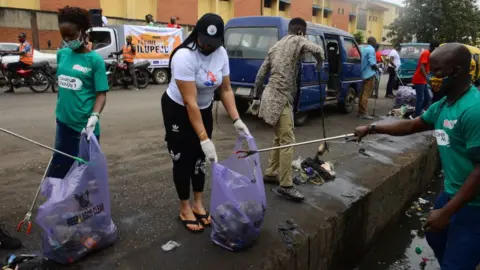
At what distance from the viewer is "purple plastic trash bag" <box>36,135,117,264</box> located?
7.04 feet

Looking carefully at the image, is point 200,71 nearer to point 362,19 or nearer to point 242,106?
point 242,106

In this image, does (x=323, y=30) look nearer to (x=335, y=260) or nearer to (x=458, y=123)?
(x=335, y=260)

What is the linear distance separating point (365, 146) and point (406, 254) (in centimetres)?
200

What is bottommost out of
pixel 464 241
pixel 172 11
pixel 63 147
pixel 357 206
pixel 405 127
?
pixel 357 206

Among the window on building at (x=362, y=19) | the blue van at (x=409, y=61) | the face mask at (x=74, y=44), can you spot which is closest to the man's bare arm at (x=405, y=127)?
the face mask at (x=74, y=44)

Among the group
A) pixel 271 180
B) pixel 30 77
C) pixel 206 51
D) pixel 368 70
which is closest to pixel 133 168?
pixel 271 180

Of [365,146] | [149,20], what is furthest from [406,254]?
[149,20]

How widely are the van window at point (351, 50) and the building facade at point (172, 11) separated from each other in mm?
12949

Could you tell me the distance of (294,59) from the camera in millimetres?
3592

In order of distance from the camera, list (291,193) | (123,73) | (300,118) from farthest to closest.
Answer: (123,73) → (300,118) → (291,193)

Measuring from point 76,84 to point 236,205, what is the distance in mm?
1374

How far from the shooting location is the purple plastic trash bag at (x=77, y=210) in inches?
84.5

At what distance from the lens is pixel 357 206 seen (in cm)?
365

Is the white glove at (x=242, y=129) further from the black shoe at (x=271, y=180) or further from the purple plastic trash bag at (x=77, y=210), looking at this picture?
the black shoe at (x=271, y=180)
